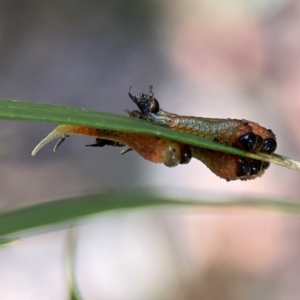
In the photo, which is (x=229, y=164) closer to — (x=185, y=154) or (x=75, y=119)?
(x=185, y=154)

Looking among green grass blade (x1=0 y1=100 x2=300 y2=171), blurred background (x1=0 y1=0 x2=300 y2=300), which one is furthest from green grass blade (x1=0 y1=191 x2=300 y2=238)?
blurred background (x1=0 y1=0 x2=300 y2=300)

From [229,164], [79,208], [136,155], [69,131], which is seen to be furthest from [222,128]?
[136,155]

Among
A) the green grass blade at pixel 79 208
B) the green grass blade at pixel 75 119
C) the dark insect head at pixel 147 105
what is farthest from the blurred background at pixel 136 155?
the green grass blade at pixel 75 119

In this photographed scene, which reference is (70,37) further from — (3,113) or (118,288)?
(3,113)

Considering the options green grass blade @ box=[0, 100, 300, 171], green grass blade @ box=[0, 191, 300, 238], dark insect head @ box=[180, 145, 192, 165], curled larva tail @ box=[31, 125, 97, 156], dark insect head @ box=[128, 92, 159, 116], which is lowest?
green grass blade @ box=[0, 191, 300, 238]

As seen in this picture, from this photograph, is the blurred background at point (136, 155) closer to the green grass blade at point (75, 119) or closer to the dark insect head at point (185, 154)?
the dark insect head at point (185, 154)

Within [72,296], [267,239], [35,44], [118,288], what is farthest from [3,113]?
[35,44]

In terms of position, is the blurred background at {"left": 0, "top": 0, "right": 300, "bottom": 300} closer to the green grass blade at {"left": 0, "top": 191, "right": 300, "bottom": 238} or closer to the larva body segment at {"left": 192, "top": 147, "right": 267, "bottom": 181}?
the green grass blade at {"left": 0, "top": 191, "right": 300, "bottom": 238}
